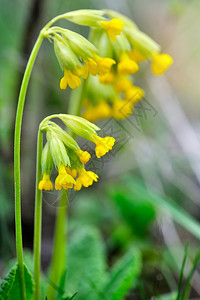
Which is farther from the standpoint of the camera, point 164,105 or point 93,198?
point 164,105

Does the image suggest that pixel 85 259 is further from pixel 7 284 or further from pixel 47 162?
pixel 47 162

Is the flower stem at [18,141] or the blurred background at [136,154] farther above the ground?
the flower stem at [18,141]

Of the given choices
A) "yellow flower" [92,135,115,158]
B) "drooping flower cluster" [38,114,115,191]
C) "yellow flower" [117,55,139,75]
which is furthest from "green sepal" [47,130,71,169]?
"yellow flower" [117,55,139,75]

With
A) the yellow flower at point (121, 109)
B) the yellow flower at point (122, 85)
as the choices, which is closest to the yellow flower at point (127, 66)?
the yellow flower at point (122, 85)

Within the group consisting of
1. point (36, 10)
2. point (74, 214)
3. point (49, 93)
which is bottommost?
point (74, 214)

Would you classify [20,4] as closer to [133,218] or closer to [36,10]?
[36,10]

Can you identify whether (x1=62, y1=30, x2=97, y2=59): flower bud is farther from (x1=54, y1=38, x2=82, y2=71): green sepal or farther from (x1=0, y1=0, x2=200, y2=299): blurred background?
(x1=0, y1=0, x2=200, y2=299): blurred background

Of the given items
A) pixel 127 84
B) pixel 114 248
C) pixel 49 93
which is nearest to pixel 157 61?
pixel 127 84

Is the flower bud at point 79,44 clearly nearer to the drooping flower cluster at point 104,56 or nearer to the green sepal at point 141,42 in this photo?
the drooping flower cluster at point 104,56
